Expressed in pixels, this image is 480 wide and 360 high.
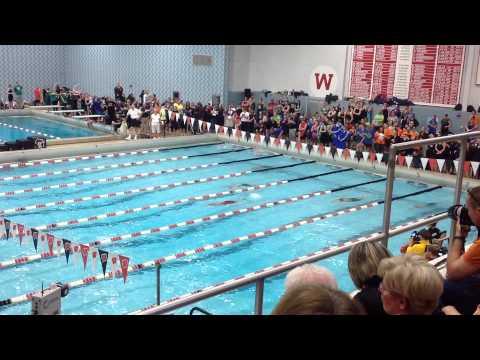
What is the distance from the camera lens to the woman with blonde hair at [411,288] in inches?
74.0

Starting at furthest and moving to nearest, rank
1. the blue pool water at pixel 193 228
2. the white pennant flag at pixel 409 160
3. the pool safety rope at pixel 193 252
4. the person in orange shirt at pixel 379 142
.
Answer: the person in orange shirt at pixel 379 142, the white pennant flag at pixel 409 160, the blue pool water at pixel 193 228, the pool safety rope at pixel 193 252

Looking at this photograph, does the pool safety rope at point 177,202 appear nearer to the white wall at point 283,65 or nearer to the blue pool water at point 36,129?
the white wall at point 283,65

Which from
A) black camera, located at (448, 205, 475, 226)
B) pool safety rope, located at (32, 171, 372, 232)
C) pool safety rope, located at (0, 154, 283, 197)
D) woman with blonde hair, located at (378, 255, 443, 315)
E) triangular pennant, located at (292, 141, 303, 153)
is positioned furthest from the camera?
triangular pennant, located at (292, 141, 303, 153)

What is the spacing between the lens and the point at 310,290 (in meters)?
1.51

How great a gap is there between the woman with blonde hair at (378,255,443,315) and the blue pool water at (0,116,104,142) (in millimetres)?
16248

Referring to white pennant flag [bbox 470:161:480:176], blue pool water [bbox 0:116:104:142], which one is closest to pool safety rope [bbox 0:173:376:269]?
white pennant flag [bbox 470:161:480:176]

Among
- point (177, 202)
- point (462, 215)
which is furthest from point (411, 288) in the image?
point (177, 202)

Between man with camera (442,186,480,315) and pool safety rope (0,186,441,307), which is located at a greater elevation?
man with camera (442,186,480,315)

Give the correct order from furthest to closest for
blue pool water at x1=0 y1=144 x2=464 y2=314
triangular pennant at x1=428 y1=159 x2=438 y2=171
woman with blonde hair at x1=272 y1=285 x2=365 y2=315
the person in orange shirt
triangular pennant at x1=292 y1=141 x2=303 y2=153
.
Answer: triangular pennant at x1=292 y1=141 x2=303 y2=153
the person in orange shirt
triangular pennant at x1=428 y1=159 x2=438 y2=171
blue pool water at x1=0 y1=144 x2=464 y2=314
woman with blonde hair at x1=272 y1=285 x2=365 y2=315

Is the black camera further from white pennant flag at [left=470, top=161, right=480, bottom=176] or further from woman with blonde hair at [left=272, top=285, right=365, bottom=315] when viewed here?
white pennant flag at [left=470, top=161, right=480, bottom=176]

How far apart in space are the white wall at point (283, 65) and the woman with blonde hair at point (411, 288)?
57.5 feet

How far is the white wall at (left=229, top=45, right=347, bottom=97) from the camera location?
62.8 ft

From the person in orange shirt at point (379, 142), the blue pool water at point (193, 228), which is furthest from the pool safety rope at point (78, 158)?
the person in orange shirt at point (379, 142)
